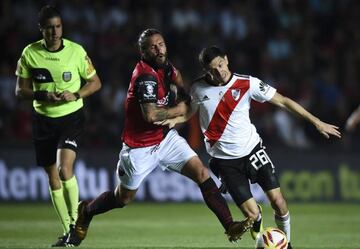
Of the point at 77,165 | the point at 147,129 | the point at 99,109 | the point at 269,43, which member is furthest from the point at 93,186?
the point at 147,129

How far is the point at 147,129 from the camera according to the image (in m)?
10.1

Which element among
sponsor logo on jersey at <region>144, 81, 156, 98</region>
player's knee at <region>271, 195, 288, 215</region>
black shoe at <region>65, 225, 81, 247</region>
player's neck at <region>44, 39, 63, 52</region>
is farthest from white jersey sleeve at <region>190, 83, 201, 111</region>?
black shoe at <region>65, 225, 81, 247</region>

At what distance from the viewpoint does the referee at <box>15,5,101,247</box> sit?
10656 millimetres

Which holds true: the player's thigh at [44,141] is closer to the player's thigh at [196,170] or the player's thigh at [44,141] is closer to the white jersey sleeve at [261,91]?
the player's thigh at [196,170]

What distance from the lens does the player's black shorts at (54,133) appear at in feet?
35.3

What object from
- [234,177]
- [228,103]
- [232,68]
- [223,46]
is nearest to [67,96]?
[228,103]

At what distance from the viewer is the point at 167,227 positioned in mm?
13672

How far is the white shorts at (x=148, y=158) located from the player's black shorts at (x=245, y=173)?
410 millimetres

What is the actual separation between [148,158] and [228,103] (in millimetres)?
1094

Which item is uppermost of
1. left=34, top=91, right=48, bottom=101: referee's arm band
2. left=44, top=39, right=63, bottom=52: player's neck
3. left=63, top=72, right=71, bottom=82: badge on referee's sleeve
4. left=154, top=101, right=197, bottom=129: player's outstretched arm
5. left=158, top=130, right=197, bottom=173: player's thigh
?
left=44, top=39, right=63, bottom=52: player's neck

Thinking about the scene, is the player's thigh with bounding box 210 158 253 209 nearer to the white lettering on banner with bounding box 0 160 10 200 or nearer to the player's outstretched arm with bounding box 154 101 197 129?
the player's outstretched arm with bounding box 154 101 197 129

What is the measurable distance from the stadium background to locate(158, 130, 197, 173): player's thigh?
7.34m

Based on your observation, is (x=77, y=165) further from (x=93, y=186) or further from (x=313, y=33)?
(x=313, y=33)

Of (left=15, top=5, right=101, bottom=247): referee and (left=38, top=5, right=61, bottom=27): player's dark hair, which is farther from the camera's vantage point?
(left=15, top=5, right=101, bottom=247): referee
